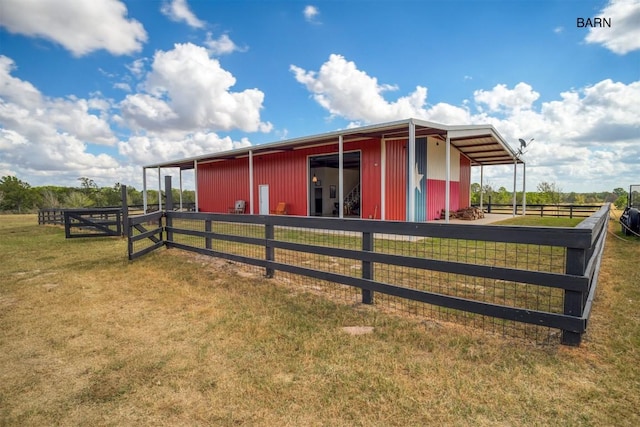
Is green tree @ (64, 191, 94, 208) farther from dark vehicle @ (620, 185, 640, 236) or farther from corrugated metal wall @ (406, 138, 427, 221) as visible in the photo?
dark vehicle @ (620, 185, 640, 236)

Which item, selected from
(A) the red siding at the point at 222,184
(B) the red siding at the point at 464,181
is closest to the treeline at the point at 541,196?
(B) the red siding at the point at 464,181

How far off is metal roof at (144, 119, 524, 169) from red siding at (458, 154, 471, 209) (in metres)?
0.52

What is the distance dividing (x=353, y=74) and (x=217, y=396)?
1541 cm

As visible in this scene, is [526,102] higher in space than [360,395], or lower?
higher

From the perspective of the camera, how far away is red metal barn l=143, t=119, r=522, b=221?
10977 mm

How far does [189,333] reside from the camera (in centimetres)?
304

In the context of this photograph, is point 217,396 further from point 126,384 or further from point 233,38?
point 233,38

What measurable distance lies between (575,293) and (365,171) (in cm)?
986

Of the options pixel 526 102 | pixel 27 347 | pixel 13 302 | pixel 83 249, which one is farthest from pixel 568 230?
pixel 526 102

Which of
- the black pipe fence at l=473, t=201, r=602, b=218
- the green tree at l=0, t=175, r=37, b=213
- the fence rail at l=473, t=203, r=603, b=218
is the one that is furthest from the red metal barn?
the green tree at l=0, t=175, r=37, b=213

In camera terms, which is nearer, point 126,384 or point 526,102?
point 126,384

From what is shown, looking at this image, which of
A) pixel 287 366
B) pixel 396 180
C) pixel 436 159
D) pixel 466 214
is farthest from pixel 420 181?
pixel 287 366

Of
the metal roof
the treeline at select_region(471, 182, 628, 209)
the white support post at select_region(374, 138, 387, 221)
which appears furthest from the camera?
the treeline at select_region(471, 182, 628, 209)

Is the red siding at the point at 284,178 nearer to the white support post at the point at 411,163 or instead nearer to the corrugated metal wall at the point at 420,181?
the corrugated metal wall at the point at 420,181
